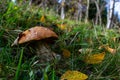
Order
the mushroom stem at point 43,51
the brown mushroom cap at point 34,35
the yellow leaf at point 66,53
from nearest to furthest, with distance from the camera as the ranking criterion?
the brown mushroom cap at point 34,35, the mushroom stem at point 43,51, the yellow leaf at point 66,53

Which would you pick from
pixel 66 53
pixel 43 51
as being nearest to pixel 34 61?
pixel 43 51

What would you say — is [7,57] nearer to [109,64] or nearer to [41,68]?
[41,68]

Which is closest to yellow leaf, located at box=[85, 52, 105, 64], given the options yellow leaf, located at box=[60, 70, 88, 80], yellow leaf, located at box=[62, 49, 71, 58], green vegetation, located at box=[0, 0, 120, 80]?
green vegetation, located at box=[0, 0, 120, 80]

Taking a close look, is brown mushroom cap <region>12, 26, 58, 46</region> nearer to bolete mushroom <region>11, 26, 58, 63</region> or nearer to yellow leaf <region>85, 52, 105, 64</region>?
bolete mushroom <region>11, 26, 58, 63</region>

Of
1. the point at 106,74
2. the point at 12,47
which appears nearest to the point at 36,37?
the point at 12,47

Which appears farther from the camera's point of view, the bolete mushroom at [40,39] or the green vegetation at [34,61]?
the bolete mushroom at [40,39]

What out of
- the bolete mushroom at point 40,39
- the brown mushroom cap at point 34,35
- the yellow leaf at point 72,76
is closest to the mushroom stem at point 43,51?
the bolete mushroom at point 40,39

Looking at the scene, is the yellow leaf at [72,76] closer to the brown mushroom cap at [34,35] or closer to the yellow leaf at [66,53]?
the brown mushroom cap at [34,35]

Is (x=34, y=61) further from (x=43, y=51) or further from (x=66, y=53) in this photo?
(x=66, y=53)
